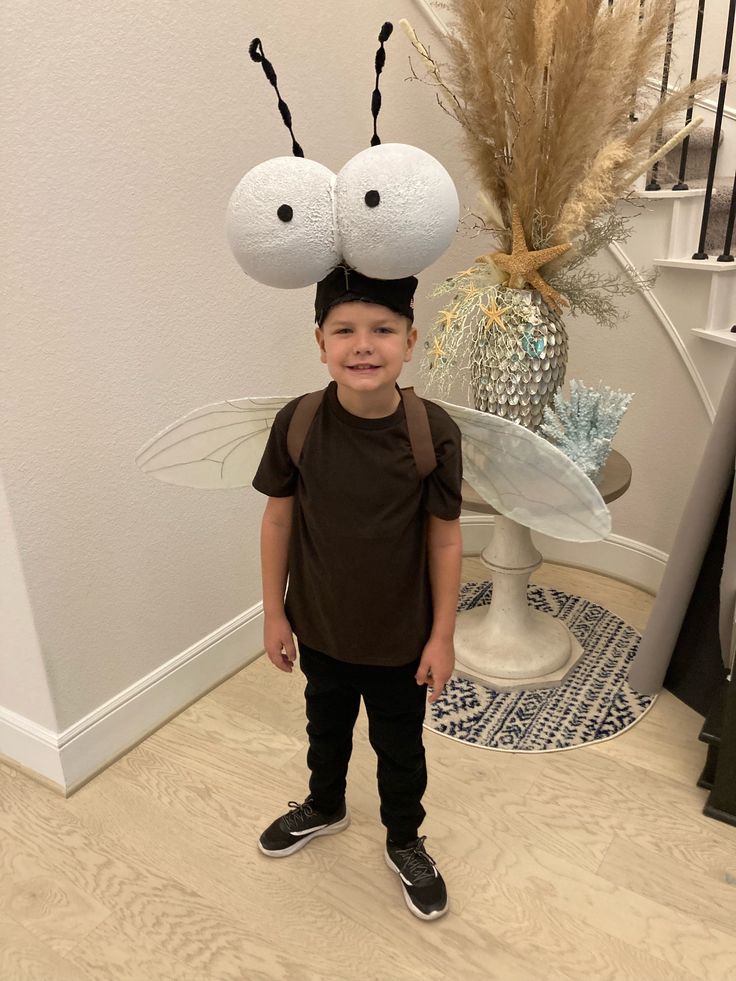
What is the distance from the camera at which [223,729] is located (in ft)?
5.69

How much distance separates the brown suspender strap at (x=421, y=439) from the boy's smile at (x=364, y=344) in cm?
7

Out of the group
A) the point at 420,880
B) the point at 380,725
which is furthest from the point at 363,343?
the point at 420,880

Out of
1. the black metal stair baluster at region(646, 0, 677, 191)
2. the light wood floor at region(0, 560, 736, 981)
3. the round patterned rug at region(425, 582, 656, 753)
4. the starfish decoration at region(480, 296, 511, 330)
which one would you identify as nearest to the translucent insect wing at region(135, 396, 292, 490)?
the starfish decoration at region(480, 296, 511, 330)

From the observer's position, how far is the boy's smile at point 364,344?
0.98 meters

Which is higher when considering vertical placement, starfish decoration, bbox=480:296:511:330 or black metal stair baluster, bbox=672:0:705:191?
black metal stair baluster, bbox=672:0:705:191

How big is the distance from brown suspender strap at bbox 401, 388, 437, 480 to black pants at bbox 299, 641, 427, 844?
0.32 meters

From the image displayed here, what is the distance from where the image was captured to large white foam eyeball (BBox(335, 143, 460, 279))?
0.90 m

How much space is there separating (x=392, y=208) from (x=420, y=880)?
3.47 feet

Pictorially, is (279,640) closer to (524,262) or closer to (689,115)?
(524,262)

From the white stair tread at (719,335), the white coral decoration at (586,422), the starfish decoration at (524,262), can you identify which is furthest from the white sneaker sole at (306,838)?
the white stair tread at (719,335)

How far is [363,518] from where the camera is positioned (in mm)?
1063

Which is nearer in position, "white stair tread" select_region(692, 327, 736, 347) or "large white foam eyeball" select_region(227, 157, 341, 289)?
"large white foam eyeball" select_region(227, 157, 341, 289)

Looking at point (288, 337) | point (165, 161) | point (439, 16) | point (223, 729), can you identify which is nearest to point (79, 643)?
point (223, 729)

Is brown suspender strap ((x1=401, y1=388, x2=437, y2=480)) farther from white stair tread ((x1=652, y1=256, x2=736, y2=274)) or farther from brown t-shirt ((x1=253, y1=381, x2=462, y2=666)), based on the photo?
white stair tread ((x1=652, y1=256, x2=736, y2=274))
